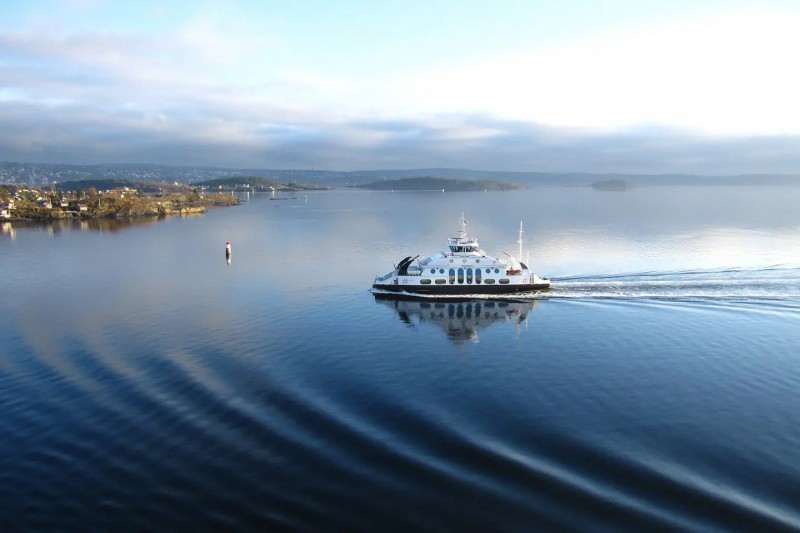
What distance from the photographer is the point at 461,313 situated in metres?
46.7

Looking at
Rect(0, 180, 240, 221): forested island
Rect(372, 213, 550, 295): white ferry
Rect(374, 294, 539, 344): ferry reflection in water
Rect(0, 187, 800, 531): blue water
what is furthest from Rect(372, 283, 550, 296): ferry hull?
Rect(0, 180, 240, 221): forested island

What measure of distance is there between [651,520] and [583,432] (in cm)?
616

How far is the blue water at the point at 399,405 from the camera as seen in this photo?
63.9 ft

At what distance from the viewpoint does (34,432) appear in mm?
24812

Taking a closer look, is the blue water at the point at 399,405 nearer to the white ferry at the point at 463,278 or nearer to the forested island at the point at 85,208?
the white ferry at the point at 463,278

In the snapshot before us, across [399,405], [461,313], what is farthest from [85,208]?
[399,405]

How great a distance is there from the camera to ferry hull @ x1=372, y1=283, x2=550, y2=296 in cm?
5175

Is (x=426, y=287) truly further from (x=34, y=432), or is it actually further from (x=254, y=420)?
(x=34, y=432)

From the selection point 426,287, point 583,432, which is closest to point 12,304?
point 426,287

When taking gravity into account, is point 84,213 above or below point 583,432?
above

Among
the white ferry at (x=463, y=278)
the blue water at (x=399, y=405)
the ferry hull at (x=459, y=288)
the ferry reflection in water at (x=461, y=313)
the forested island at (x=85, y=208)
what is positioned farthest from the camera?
the forested island at (x=85, y=208)

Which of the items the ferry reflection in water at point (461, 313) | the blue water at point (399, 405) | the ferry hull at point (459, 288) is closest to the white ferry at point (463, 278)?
the ferry hull at point (459, 288)

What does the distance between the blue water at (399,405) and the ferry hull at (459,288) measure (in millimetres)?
1346

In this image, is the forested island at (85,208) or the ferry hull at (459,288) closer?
the ferry hull at (459,288)
